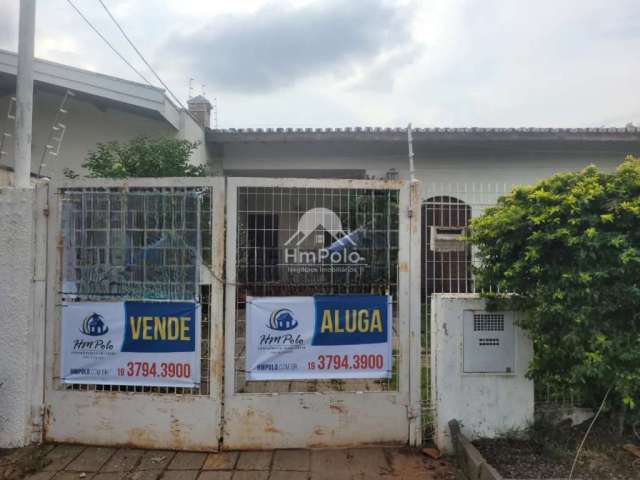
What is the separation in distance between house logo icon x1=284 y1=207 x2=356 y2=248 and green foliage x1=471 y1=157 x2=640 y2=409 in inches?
48.3

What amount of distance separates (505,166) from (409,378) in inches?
300

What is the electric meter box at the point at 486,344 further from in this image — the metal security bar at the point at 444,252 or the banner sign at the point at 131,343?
the banner sign at the point at 131,343

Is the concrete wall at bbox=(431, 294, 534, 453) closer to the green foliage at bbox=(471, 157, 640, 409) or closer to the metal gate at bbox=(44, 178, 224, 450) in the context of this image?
the green foliage at bbox=(471, 157, 640, 409)

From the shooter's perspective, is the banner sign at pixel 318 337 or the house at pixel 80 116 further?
the house at pixel 80 116

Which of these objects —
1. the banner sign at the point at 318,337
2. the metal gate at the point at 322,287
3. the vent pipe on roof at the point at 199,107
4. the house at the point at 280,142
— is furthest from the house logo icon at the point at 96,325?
the vent pipe on roof at the point at 199,107

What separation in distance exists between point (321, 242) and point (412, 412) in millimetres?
1609

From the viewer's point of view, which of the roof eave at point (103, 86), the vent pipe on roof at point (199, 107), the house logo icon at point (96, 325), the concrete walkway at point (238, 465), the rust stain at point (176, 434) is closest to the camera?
the concrete walkway at point (238, 465)

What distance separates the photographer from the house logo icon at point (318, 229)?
3.70 m

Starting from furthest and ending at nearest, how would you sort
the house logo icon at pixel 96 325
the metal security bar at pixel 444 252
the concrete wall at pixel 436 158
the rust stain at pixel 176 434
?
the concrete wall at pixel 436 158
the metal security bar at pixel 444 252
the house logo icon at pixel 96 325
the rust stain at pixel 176 434

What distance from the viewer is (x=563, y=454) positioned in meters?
3.33

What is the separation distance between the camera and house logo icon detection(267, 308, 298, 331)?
3678 millimetres

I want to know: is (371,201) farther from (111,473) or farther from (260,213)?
(111,473)

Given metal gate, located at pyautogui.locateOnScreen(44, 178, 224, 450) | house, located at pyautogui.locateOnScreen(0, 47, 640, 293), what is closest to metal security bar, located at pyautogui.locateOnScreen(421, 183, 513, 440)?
metal gate, located at pyautogui.locateOnScreen(44, 178, 224, 450)

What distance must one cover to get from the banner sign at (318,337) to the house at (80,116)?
5781 mm
